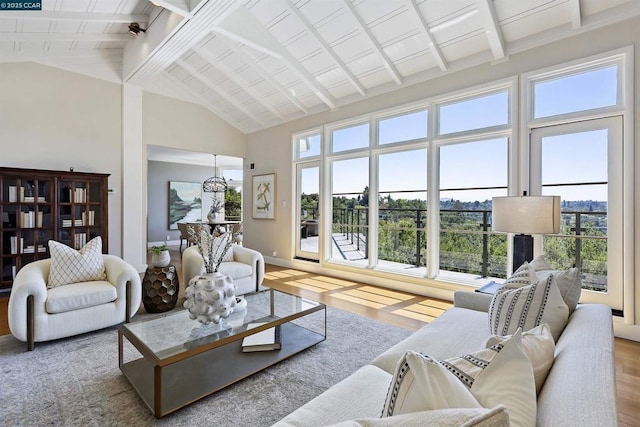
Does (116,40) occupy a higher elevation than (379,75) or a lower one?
higher

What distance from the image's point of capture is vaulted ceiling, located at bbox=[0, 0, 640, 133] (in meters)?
3.28

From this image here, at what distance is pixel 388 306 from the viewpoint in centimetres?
388

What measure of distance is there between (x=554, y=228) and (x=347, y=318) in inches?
80.7

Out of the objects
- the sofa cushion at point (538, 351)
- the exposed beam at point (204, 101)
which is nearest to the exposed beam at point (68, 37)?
the exposed beam at point (204, 101)

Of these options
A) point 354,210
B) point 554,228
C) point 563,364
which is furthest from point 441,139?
point 563,364

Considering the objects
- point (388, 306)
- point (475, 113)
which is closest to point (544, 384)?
point (388, 306)

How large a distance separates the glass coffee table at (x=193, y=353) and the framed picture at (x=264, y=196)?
3.90 meters

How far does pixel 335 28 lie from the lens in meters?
3.92

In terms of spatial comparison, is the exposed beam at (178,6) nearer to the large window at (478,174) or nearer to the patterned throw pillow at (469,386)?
the large window at (478,174)

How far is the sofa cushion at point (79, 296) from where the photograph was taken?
104 inches

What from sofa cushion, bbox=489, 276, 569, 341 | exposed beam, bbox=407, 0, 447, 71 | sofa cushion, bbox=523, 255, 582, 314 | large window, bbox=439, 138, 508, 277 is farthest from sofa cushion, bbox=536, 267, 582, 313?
exposed beam, bbox=407, 0, 447, 71

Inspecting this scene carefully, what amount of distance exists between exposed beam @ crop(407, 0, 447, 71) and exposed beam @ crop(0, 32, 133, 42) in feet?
13.5

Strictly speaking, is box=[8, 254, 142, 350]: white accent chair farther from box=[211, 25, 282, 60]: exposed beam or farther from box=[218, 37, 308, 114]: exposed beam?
box=[218, 37, 308, 114]: exposed beam

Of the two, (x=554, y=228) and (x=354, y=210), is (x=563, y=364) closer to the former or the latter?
(x=554, y=228)
